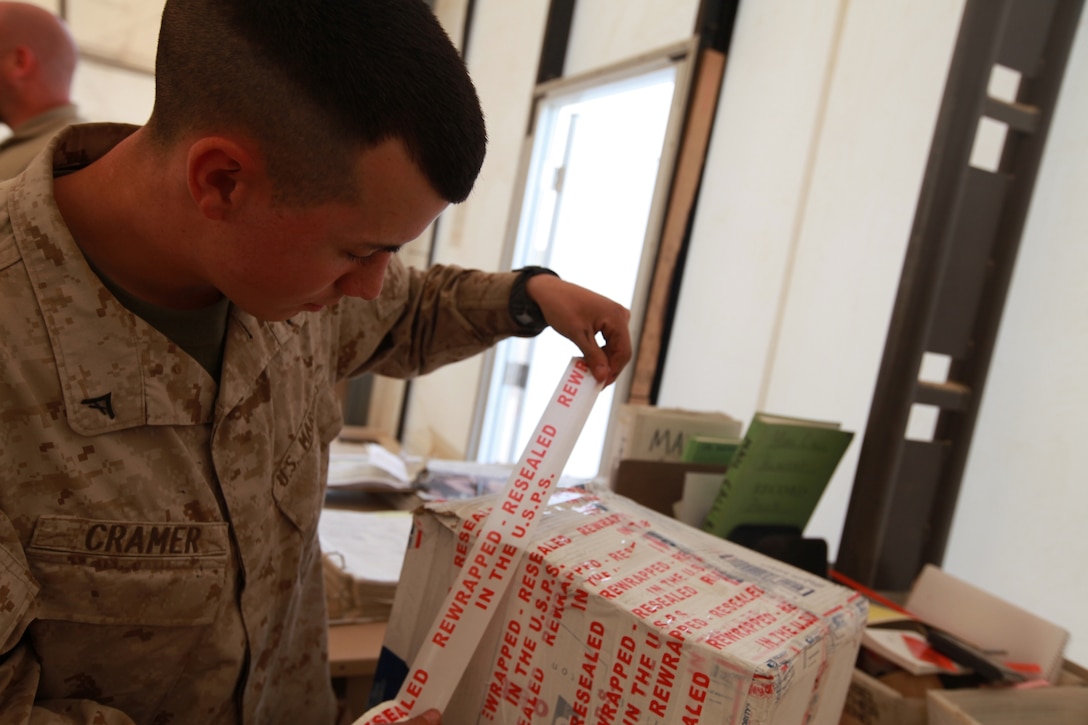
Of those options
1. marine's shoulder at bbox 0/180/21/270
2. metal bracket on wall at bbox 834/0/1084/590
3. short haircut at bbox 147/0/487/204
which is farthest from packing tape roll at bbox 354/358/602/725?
metal bracket on wall at bbox 834/0/1084/590

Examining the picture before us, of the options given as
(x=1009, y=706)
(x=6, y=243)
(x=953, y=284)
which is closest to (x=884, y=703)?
(x=1009, y=706)

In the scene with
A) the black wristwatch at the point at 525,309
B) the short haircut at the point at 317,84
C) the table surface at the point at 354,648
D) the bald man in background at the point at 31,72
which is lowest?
the table surface at the point at 354,648

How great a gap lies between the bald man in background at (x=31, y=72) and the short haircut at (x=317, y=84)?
64.8 inches

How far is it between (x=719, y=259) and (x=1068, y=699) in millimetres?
1336

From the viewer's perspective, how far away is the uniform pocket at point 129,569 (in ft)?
2.05

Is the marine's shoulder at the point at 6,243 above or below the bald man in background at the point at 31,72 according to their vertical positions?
below

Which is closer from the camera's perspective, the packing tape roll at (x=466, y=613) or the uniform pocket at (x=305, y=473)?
the packing tape roll at (x=466, y=613)

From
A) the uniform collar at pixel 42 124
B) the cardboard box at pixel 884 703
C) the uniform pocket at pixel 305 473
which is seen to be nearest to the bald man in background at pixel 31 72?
the uniform collar at pixel 42 124

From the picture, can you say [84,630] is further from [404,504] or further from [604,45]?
[604,45]

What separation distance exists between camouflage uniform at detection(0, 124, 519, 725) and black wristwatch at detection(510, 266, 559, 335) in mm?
254

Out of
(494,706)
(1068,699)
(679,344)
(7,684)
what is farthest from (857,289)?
(7,684)

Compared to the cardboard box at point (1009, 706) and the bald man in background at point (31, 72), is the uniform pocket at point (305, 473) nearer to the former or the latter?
the cardboard box at point (1009, 706)

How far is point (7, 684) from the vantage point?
1.96ft

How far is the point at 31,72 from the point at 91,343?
181 centimetres
